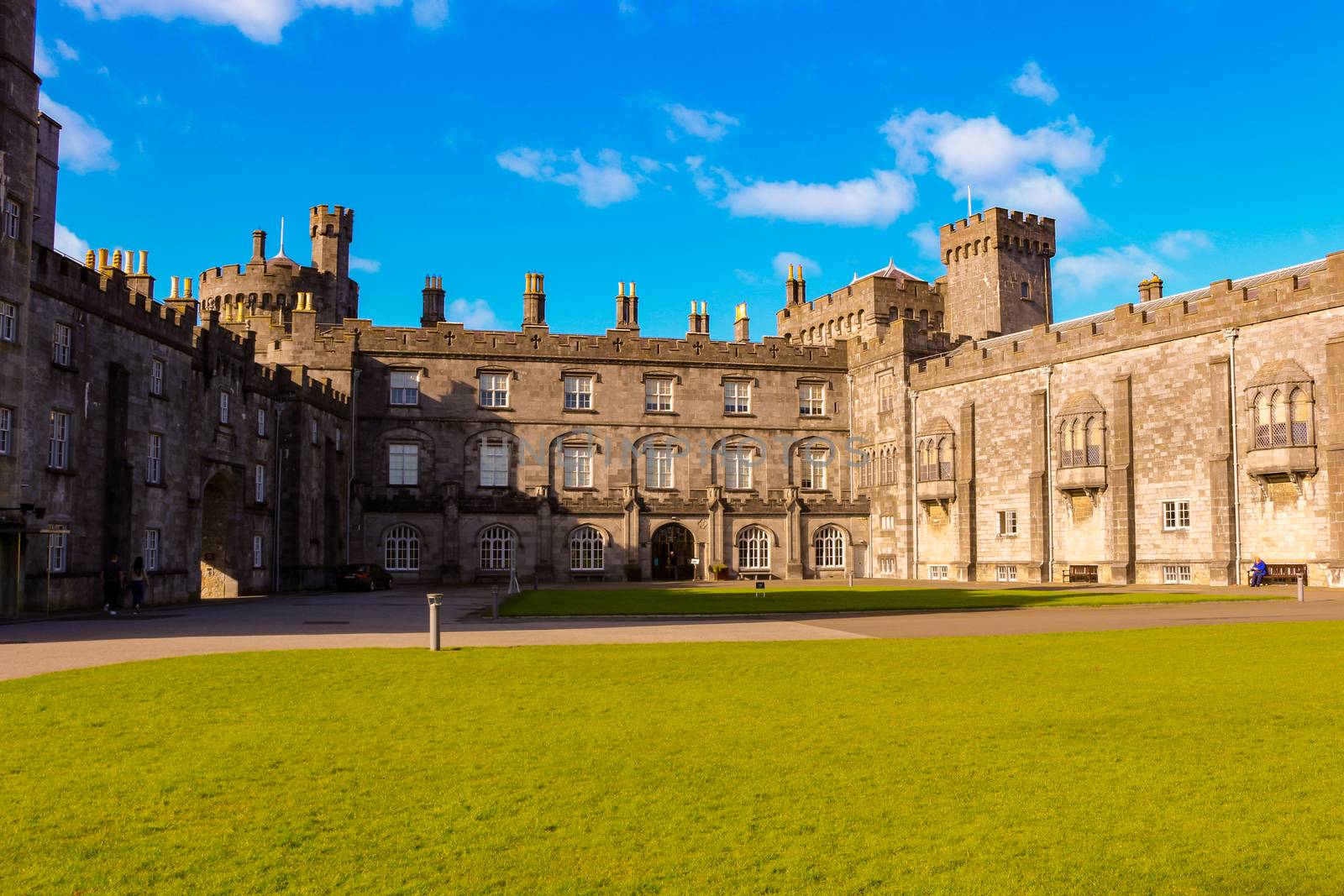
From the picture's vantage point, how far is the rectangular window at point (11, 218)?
86.8 feet

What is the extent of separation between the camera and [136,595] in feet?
91.5

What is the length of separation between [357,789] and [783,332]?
2728 inches

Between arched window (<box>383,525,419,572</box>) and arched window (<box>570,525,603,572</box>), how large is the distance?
7309 millimetres

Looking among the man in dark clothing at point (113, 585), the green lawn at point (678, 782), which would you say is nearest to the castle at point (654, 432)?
the man in dark clothing at point (113, 585)

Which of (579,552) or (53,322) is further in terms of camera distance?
(579,552)

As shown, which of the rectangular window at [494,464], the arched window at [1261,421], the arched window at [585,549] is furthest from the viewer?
the rectangular window at [494,464]

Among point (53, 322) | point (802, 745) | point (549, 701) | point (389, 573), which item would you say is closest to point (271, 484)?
point (389, 573)

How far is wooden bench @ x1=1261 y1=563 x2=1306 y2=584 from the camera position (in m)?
36.9

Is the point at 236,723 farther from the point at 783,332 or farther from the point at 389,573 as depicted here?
the point at 783,332

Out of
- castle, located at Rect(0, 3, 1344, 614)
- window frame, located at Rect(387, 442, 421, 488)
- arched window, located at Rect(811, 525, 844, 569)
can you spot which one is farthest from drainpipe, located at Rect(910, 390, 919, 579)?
window frame, located at Rect(387, 442, 421, 488)

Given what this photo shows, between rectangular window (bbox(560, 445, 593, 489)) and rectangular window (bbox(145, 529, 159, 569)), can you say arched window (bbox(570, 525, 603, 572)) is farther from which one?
rectangular window (bbox(145, 529, 159, 569))

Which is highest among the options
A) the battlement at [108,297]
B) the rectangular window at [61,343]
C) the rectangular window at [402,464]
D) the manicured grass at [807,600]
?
the battlement at [108,297]

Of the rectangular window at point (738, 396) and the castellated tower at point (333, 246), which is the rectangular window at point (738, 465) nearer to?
the rectangular window at point (738, 396)

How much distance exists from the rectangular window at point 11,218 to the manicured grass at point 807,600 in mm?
14746
